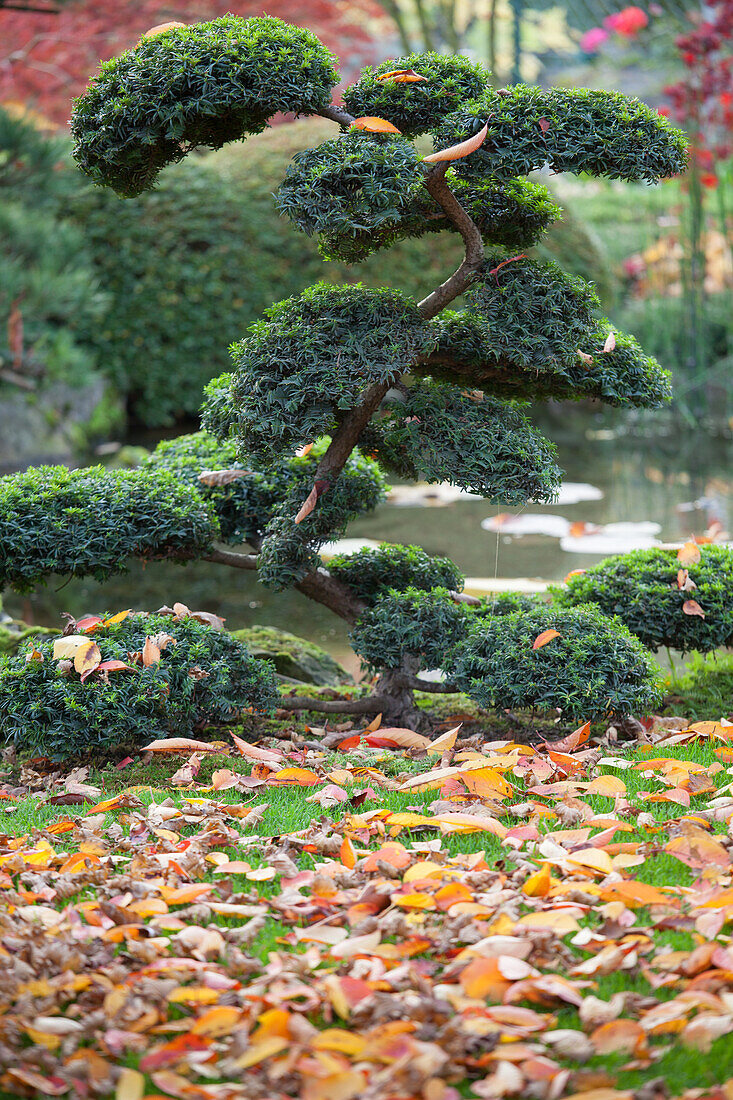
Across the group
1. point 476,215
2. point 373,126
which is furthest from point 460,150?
point 476,215

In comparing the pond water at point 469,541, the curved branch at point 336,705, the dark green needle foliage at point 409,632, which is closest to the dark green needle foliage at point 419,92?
the dark green needle foliage at point 409,632

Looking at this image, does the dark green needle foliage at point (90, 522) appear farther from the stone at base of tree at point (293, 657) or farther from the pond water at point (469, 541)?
the pond water at point (469, 541)

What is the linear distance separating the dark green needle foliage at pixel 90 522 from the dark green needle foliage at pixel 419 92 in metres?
1.24

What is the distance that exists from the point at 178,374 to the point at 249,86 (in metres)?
5.86

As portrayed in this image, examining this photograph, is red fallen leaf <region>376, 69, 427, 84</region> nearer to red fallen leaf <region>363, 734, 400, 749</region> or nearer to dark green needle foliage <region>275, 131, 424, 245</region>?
dark green needle foliage <region>275, 131, 424, 245</region>

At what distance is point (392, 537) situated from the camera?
A: 607 cm

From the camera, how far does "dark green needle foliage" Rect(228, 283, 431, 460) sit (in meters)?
2.59

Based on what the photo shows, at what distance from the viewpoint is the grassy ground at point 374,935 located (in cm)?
131

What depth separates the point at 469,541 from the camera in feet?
19.4

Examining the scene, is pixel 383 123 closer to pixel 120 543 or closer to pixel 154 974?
pixel 120 543

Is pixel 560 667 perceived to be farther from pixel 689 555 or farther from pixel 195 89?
pixel 195 89

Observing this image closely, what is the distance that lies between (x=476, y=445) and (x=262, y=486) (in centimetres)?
88

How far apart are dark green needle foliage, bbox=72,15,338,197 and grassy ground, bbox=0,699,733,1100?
5.33 feet

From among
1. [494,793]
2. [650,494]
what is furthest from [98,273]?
[494,793]
